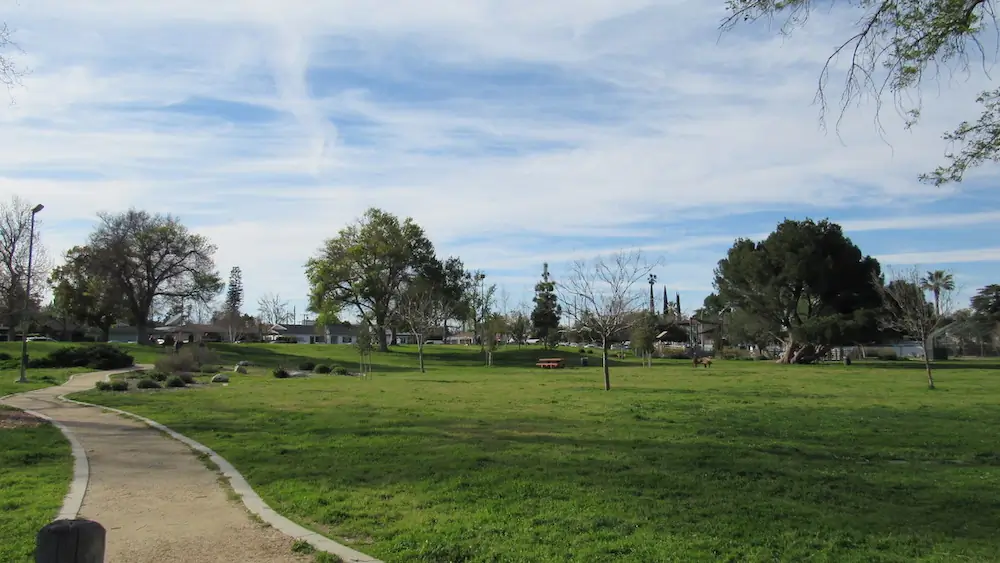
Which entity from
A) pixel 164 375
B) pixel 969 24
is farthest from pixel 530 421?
pixel 164 375

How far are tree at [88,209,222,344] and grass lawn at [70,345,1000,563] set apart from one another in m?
45.5

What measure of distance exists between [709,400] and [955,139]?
1084 cm

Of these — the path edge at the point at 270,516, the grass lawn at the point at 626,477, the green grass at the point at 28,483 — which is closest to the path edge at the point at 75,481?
the green grass at the point at 28,483

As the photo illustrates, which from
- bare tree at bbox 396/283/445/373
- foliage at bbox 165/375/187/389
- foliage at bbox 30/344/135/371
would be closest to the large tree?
bare tree at bbox 396/283/445/373

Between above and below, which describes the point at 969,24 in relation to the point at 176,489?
above

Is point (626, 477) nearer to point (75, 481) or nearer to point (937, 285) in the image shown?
point (75, 481)

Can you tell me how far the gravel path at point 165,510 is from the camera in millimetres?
5695

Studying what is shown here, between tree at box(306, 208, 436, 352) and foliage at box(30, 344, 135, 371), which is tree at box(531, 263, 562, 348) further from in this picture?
foliage at box(30, 344, 135, 371)

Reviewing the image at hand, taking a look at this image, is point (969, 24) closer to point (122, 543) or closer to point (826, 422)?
point (826, 422)

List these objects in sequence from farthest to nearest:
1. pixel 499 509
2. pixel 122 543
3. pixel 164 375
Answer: pixel 164 375
pixel 499 509
pixel 122 543

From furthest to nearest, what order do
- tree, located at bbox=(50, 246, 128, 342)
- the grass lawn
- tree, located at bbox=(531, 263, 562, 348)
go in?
tree, located at bbox=(531, 263, 562, 348) < tree, located at bbox=(50, 246, 128, 342) < the grass lawn

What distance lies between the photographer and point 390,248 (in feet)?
213

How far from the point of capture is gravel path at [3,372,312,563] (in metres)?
5.70

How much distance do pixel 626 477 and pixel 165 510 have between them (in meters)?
5.12
